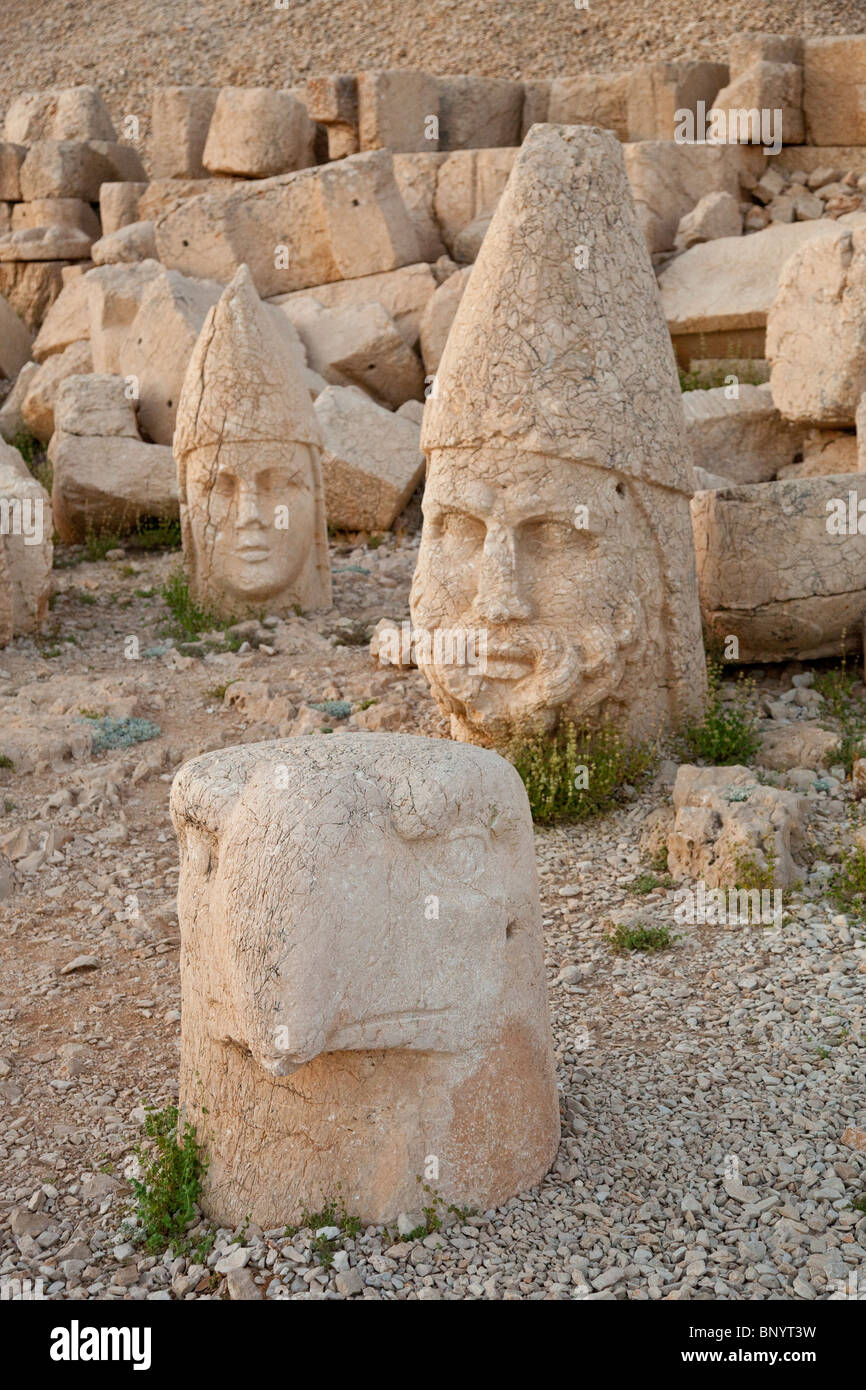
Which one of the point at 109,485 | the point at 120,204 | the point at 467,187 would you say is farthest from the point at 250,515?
the point at 120,204

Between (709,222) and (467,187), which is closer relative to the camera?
(709,222)

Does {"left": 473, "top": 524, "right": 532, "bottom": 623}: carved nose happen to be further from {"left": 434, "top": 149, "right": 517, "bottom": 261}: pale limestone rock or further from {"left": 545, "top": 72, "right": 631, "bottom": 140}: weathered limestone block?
{"left": 545, "top": 72, "right": 631, "bottom": 140}: weathered limestone block

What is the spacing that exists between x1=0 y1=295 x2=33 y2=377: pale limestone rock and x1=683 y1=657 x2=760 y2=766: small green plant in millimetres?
12700

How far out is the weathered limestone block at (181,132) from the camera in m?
16.7

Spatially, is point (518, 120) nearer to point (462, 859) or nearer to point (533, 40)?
point (533, 40)

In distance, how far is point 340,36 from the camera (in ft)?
69.0

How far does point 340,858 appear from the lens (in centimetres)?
298

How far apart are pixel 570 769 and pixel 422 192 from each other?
11.6 m

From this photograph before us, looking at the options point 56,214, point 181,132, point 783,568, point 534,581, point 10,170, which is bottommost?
point 783,568

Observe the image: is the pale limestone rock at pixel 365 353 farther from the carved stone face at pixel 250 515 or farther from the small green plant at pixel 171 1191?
the small green plant at pixel 171 1191

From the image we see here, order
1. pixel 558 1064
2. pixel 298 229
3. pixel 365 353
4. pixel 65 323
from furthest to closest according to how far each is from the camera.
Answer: pixel 65 323 < pixel 298 229 < pixel 365 353 < pixel 558 1064

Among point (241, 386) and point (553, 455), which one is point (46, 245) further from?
point (553, 455)

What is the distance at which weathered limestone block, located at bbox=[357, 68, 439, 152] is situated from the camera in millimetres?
15859

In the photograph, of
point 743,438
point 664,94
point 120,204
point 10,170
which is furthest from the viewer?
point 10,170
